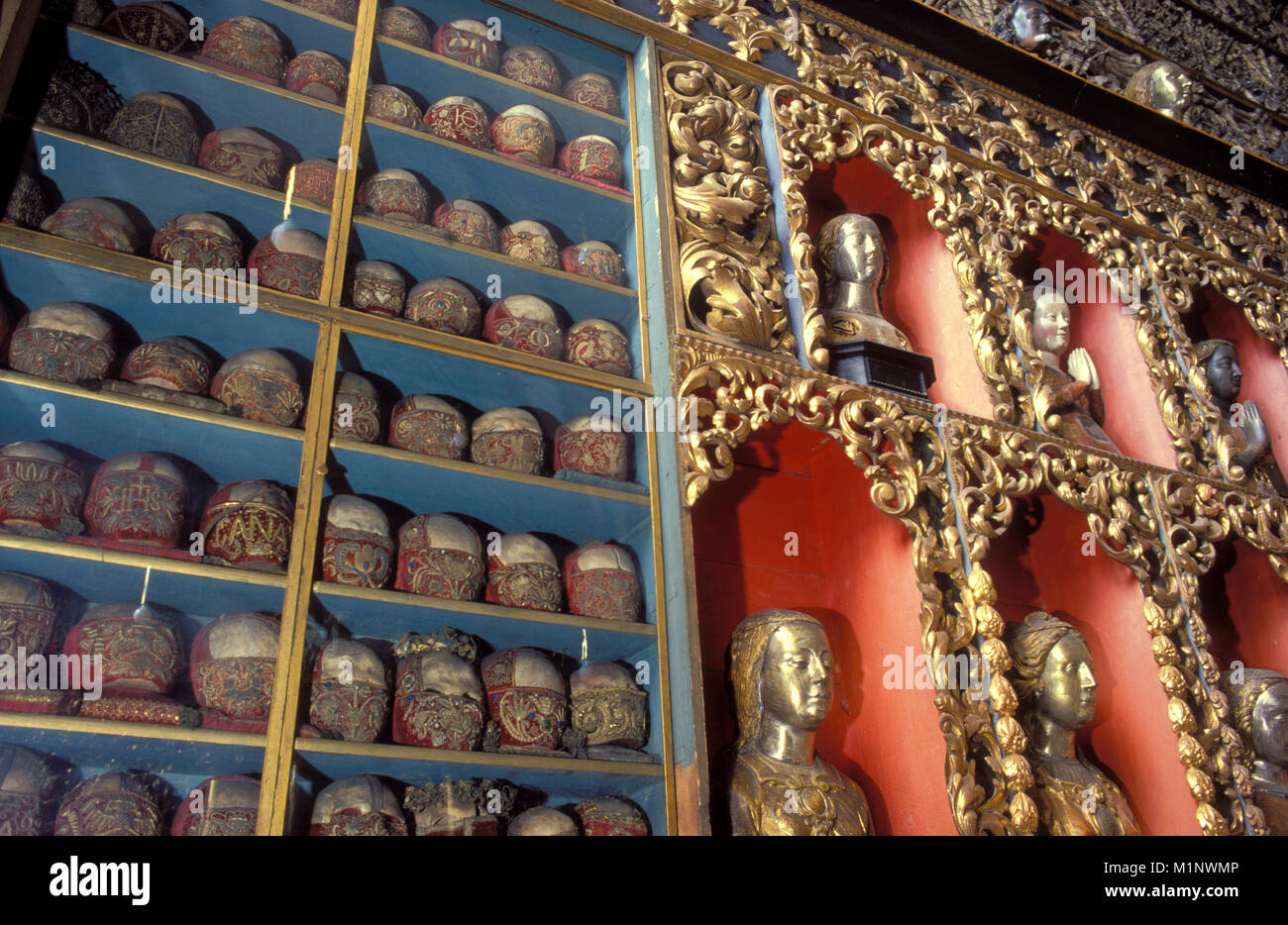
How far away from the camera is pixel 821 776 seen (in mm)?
2986

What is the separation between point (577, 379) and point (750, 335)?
2.41 ft

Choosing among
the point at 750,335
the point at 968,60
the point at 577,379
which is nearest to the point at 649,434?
the point at 577,379

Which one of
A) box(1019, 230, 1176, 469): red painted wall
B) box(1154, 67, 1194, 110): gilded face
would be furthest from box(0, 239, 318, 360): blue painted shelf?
box(1154, 67, 1194, 110): gilded face

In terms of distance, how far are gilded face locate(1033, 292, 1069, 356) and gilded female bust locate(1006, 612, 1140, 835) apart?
56.8 inches

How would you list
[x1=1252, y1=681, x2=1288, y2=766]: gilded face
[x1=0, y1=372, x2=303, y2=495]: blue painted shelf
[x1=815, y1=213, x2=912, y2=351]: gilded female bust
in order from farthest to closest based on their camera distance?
[x1=815, y1=213, x2=912, y2=351]: gilded female bust → [x1=1252, y1=681, x2=1288, y2=766]: gilded face → [x1=0, y1=372, x2=303, y2=495]: blue painted shelf

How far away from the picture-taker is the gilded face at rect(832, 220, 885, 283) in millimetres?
4055

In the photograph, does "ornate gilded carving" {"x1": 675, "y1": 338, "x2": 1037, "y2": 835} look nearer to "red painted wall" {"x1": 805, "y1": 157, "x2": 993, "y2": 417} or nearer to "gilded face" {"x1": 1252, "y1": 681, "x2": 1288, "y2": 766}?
"red painted wall" {"x1": 805, "y1": 157, "x2": 993, "y2": 417}

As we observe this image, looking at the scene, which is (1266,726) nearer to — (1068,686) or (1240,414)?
(1068,686)

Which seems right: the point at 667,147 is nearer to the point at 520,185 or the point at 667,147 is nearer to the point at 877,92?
the point at 520,185

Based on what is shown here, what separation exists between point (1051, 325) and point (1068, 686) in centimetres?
179

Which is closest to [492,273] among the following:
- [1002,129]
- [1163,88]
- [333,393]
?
[333,393]

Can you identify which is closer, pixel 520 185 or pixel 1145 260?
pixel 520 185

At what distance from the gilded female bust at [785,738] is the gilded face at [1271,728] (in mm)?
1862

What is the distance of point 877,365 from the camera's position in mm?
3697
